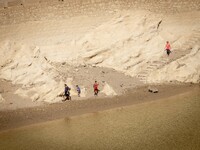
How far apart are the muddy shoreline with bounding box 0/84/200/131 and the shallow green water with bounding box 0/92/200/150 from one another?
750mm

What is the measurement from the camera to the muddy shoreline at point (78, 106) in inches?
763

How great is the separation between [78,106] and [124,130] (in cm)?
583

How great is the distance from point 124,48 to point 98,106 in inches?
238

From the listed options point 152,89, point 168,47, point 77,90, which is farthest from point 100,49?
point 152,89

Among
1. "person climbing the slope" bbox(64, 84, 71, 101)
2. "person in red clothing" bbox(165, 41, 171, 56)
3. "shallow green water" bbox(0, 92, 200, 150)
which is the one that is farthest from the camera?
"person in red clothing" bbox(165, 41, 171, 56)

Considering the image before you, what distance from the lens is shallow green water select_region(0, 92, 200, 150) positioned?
13341mm

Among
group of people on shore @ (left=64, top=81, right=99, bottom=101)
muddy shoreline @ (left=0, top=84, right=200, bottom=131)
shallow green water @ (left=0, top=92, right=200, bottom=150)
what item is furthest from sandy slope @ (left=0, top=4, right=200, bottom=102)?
shallow green water @ (left=0, top=92, right=200, bottom=150)

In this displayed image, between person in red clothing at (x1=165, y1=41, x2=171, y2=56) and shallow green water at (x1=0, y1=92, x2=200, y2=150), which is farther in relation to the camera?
person in red clothing at (x1=165, y1=41, x2=171, y2=56)

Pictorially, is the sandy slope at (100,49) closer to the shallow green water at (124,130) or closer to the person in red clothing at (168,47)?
the person in red clothing at (168,47)

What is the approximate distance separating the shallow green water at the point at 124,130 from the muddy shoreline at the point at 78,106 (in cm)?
75

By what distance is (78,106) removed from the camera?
20.5m

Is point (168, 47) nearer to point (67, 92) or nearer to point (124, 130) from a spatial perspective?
point (67, 92)

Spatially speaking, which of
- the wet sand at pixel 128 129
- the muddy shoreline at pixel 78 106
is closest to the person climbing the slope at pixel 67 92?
the muddy shoreline at pixel 78 106

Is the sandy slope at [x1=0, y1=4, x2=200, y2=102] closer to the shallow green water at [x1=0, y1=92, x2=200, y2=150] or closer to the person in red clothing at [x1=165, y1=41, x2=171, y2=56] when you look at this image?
the person in red clothing at [x1=165, y1=41, x2=171, y2=56]
